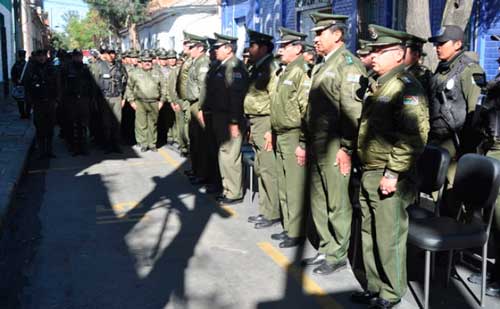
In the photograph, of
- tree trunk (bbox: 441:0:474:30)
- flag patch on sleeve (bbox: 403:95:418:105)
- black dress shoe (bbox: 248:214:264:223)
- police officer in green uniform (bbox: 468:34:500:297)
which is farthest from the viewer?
tree trunk (bbox: 441:0:474:30)

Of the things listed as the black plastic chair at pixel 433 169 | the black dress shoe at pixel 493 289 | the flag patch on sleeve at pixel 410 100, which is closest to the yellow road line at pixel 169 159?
the black plastic chair at pixel 433 169

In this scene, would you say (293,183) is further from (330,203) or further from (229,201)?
(229,201)

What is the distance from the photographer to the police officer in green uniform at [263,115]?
621 cm

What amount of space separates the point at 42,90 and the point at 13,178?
8.48 ft

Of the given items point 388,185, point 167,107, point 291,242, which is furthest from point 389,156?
point 167,107

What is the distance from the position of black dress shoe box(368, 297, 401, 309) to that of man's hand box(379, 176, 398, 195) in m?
0.80

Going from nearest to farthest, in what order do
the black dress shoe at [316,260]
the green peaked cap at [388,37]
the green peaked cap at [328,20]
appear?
the green peaked cap at [388,37] < the green peaked cap at [328,20] < the black dress shoe at [316,260]

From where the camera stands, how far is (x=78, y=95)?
35.6ft

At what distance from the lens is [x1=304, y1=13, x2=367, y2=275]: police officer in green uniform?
15.1 feet

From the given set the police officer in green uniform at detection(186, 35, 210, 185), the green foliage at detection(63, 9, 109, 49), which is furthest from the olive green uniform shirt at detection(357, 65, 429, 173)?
the green foliage at detection(63, 9, 109, 49)

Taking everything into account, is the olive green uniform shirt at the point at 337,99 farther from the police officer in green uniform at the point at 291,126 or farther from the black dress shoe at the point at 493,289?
the black dress shoe at the point at 493,289

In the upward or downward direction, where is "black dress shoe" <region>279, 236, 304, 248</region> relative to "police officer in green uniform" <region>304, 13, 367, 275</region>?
downward

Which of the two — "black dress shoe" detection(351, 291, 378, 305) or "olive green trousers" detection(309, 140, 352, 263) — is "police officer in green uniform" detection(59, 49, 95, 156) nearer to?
"olive green trousers" detection(309, 140, 352, 263)

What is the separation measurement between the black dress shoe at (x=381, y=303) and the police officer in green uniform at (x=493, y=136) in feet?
2.87
